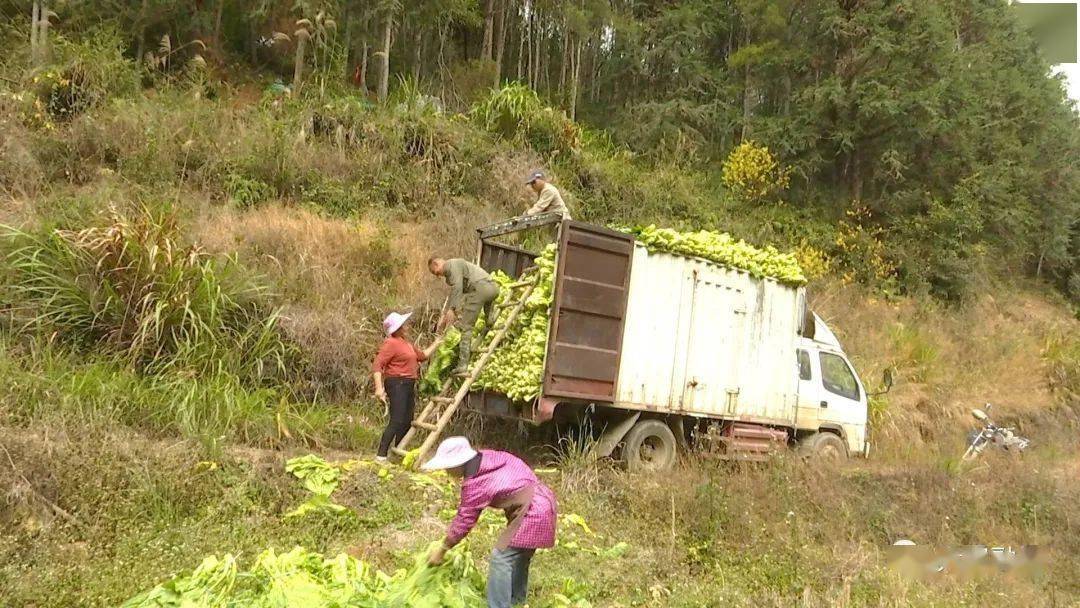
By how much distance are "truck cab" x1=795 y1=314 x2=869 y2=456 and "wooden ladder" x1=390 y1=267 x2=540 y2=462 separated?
154 inches

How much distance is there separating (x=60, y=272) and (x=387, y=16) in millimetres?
9869

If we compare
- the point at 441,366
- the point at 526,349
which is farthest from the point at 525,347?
the point at 441,366

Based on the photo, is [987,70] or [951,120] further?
[987,70]

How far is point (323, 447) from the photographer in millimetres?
8086

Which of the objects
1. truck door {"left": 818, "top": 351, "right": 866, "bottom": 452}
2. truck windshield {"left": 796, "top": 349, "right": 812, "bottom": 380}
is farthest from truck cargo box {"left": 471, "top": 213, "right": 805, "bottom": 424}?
truck door {"left": 818, "top": 351, "right": 866, "bottom": 452}

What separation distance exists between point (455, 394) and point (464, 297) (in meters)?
1.07

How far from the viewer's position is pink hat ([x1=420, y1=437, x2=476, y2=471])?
4.07m

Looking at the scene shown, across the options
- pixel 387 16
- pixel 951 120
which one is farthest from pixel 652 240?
pixel 951 120

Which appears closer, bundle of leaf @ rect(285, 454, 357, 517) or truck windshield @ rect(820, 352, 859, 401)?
bundle of leaf @ rect(285, 454, 357, 517)

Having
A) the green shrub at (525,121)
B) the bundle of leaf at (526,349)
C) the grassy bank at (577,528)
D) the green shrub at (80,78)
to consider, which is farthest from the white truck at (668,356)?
the green shrub at (80,78)

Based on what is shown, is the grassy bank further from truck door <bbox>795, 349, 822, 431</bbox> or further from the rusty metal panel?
truck door <bbox>795, 349, 822, 431</bbox>

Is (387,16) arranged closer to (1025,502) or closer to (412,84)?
(412,84)

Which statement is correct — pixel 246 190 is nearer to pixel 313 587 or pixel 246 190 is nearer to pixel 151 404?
pixel 151 404

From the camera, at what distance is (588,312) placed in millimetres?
7836
